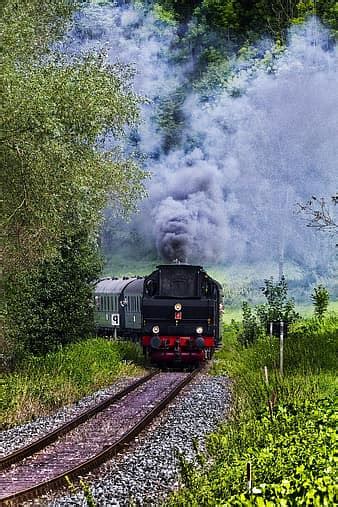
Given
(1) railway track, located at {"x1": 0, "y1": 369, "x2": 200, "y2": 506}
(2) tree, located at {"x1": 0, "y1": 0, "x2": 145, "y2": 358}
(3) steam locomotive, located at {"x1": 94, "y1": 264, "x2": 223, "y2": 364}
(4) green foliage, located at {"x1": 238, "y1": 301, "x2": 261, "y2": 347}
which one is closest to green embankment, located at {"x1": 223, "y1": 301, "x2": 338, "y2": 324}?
(4) green foliage, located at {"x1": 238, "y1": 301, "x2": 261, "y2": 347}

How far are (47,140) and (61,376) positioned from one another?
4.32 meters

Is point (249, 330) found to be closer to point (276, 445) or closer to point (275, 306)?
point (275, 306)

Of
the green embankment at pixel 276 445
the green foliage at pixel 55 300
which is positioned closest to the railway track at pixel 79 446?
the green embankment at pixel 276 445

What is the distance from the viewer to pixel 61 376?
48.5 ft

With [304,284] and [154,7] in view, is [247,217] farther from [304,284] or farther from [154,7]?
[154,7]

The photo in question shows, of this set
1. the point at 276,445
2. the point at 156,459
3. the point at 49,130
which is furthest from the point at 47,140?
the point at 276,445

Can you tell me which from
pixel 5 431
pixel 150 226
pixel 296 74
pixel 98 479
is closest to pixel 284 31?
pixel 296 74

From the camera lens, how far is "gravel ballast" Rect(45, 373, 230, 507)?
7410 mm

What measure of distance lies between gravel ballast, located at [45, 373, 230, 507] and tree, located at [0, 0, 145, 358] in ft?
11.4

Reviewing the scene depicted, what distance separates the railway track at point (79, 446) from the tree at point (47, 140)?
9.47 ft

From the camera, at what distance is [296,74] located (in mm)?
43500

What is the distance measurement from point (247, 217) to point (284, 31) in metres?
8.96

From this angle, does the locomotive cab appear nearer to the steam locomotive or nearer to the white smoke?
the steam locomotive

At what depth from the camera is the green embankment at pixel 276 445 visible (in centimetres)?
466
